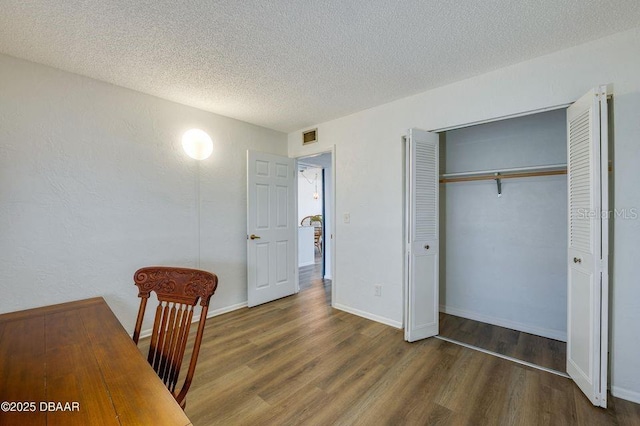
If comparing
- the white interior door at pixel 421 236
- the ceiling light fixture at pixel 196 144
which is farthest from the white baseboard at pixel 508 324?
the ceiling light fixture at pixel 196 144

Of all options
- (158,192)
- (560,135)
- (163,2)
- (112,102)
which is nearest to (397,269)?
(560,135)

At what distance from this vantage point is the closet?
178 centimetres

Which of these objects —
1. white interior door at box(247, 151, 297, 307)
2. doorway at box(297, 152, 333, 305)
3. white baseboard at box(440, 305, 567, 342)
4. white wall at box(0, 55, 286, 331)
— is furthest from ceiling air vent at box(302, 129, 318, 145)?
white baseboard at box(440, 305, 567, 342)

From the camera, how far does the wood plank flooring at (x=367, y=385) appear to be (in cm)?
171

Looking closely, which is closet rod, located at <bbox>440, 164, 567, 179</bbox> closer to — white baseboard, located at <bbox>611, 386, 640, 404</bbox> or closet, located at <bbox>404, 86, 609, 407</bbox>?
closet, located at <bbox>404, 86, 609, 407</bbox>

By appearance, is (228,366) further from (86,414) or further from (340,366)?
(86,414)

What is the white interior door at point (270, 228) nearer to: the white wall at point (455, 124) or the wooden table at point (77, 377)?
the white wall at point (455, 124)

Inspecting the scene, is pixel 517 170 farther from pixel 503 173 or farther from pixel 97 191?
pixel 97 191

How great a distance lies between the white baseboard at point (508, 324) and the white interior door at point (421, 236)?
0.78 metres

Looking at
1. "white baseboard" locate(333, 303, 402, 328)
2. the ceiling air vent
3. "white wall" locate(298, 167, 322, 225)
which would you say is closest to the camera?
"white baseboard" locate(333, 303, 402, 328)

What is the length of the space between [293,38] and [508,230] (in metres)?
2.95

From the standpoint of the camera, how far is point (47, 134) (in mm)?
2291

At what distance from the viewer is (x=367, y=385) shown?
6.66 feet

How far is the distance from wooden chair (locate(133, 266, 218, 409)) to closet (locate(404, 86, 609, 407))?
1.98 meters
